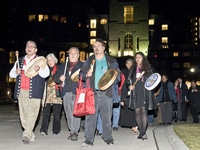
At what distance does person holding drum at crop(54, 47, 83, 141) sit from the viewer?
949 centimetres

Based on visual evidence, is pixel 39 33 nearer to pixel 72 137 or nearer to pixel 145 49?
pixel 145 49

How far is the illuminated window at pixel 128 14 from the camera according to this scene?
80.1m

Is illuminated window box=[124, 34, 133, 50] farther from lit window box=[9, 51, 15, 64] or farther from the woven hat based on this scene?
the woven hat

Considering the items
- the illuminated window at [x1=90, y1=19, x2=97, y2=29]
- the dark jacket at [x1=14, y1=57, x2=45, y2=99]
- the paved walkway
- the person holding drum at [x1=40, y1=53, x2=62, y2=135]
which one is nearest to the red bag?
the paved walkway

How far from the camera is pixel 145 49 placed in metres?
76.4

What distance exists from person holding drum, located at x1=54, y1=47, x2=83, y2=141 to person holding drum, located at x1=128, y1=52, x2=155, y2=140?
1.34 metres

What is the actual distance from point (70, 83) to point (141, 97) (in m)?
1.74

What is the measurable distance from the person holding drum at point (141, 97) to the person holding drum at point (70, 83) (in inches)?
52.9

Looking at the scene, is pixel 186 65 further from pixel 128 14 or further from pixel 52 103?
pixel 52 103

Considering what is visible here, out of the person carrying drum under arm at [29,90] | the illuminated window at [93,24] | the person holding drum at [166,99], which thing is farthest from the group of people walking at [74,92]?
the illuminated window at [93,24]

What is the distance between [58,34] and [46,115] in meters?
64.0

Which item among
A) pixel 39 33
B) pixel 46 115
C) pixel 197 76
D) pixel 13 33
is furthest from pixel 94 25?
pixel 46 115

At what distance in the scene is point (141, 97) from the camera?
365 inches

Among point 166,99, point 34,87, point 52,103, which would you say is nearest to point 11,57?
point 166,99
